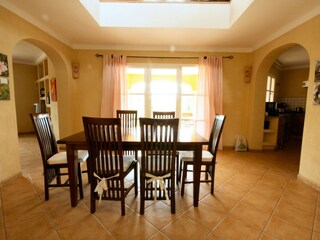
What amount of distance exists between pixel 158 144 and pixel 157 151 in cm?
7

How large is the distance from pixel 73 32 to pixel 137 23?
49.3 inches

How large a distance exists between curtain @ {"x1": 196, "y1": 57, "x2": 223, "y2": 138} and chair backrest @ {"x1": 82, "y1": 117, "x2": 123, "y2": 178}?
8.57 ft

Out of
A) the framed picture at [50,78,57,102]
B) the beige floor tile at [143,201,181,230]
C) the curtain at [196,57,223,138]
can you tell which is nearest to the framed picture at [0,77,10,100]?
the framed picture at [50,78,57,102]

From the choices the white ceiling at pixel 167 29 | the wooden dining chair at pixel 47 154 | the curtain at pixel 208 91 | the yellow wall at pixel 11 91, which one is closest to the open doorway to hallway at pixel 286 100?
the curtain at pixel 208 91

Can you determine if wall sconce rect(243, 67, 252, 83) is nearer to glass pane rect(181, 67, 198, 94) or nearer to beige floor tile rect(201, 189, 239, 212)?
glass pane rect(181, 67, 198, 94)

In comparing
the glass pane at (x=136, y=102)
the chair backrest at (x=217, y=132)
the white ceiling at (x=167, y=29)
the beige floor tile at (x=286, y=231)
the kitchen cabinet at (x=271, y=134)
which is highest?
the white ceiling at (x=167, y=29)

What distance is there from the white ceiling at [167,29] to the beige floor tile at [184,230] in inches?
105

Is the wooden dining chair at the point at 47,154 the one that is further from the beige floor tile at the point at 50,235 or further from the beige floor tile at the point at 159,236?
the beige floor tile at the point at 159,236

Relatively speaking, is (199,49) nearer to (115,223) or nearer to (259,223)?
(259,223)

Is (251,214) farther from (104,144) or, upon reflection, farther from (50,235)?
(50,235)

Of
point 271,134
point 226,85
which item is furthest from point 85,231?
point 271,134

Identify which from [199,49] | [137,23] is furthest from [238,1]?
[137,23]

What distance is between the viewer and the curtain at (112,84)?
12.1 feet

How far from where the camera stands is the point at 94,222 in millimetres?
1603
